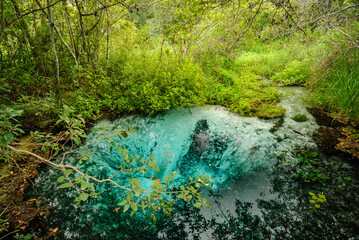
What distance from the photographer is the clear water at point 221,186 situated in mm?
2025

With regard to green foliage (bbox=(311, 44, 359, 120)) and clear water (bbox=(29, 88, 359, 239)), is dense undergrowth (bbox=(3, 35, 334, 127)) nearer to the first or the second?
clear water (bbox=(29, 88, 359, 239))

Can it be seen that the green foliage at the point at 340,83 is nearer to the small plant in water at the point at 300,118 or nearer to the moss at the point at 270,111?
the small plant in water at the point at 300,118

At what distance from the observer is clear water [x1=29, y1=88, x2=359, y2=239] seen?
79.7 inches

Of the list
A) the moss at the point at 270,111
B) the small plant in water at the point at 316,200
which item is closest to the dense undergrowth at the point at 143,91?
the moss at the point at 270,111

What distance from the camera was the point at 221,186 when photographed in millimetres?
2639

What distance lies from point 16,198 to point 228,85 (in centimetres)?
518

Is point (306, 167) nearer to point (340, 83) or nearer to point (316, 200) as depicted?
point (316, 200)

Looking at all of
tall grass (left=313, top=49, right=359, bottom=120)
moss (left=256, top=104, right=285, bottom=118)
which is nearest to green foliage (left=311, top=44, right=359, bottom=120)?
tall grass (left=313, top=49, right=359, bottom=120)

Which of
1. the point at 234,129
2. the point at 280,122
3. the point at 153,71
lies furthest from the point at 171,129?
the point at 280,122

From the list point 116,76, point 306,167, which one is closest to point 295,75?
point 306,167

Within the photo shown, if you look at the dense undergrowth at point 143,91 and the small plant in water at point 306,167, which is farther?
the dense undergrowth at point 143,91

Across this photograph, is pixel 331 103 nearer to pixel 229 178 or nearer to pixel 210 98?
pixel 210 98

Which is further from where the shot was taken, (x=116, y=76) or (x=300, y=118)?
(x=116, y=76)

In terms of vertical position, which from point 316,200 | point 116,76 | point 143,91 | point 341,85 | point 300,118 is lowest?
point 316,200
